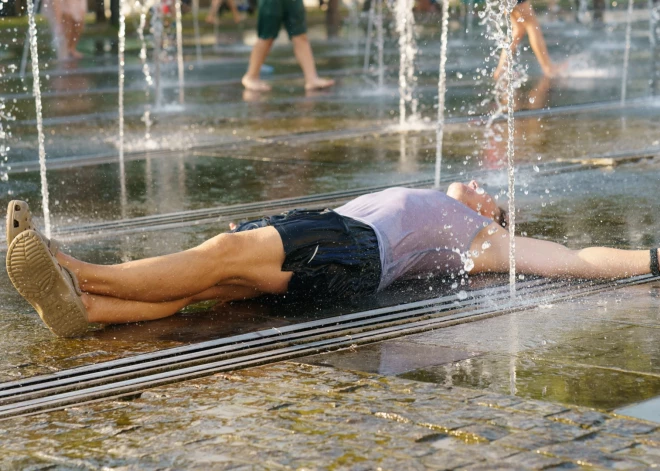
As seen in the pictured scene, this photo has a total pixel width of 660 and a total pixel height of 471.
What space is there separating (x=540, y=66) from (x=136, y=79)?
448cm

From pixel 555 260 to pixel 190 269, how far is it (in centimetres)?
144

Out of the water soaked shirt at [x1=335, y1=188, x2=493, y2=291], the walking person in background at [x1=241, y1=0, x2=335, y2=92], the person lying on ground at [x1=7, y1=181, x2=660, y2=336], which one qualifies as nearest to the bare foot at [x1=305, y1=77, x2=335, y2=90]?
the walking person in background at [x1=241, y1=0, x2=335, y2=92]

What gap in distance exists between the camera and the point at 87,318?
4.29 meters

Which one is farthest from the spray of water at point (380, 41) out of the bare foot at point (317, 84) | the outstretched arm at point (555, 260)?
the outstretched arm at point (555, 260)

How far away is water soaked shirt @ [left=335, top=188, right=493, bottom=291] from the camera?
15.4 feet

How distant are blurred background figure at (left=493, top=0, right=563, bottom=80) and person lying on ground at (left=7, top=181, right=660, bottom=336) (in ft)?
25.4

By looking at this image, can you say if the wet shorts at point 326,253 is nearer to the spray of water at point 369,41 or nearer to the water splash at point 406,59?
the water splash at point 406,59

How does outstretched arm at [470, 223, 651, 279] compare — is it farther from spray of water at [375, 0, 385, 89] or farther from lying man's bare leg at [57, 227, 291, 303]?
spray of water at [375, 0, 385, 89]

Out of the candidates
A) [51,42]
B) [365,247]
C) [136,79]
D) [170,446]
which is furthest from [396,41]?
[170,446]

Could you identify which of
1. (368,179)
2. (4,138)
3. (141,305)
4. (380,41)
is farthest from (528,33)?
(141,305)

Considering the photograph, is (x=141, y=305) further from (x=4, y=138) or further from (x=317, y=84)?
(x=317, y=84)

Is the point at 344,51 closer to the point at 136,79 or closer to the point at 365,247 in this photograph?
the point at 136,79

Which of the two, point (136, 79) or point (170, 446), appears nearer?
point (170, 446)

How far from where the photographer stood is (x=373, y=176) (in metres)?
7.67
